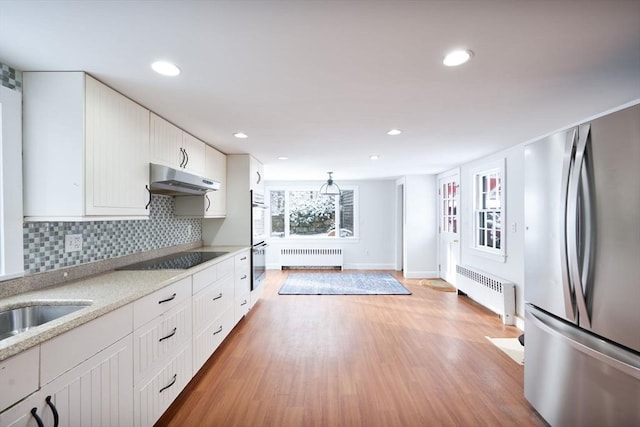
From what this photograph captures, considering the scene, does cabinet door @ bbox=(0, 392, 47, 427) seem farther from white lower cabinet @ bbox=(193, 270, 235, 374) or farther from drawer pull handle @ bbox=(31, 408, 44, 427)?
white lower cabinet @ bbox=(193, 270, 235, 374)

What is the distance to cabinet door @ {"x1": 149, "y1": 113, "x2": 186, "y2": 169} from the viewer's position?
234 centimetres

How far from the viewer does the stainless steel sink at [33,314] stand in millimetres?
1424

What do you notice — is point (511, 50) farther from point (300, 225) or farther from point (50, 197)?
point (300, 225)

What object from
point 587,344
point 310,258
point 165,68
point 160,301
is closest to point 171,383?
point 160,301

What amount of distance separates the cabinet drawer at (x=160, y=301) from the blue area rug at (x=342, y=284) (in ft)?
9.65

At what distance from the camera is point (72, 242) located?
196cm

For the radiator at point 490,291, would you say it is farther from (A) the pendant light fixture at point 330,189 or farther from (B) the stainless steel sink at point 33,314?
(B) the stainless steel sink at point 33,314

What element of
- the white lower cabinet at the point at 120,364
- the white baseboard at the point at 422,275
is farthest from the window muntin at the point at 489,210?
the white lower cabinet at the point at 120,364

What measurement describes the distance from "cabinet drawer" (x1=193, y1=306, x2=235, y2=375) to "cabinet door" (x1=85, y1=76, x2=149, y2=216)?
113 centimetres

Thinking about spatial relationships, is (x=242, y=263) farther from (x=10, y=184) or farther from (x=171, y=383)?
(x=10, y=184)

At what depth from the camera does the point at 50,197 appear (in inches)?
66.1

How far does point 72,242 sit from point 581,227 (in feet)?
10.2

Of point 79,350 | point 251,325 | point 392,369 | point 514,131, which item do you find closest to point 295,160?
point 251,325

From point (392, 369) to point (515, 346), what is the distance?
4.77 feet
